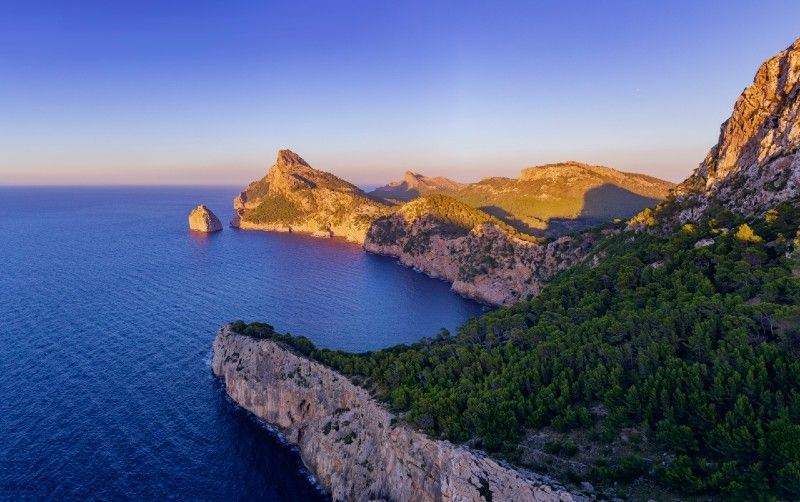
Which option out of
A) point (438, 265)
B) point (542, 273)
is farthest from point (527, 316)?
point (438, 265)

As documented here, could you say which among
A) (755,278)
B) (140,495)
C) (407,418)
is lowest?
(140,495)

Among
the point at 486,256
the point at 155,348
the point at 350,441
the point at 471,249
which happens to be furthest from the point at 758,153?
the point at 155,348

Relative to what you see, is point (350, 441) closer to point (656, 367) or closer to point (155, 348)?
point (656, 367)

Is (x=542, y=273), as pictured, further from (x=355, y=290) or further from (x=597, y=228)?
(x=355, y=290)

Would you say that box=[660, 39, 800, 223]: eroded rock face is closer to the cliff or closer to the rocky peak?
the rocky peak

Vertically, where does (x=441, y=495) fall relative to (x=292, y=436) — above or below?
above

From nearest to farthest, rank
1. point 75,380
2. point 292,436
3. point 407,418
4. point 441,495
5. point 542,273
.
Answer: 1. point 441,495
2. point 407,418
3. point 292,436
4. point 75,380
5. point 542,273
